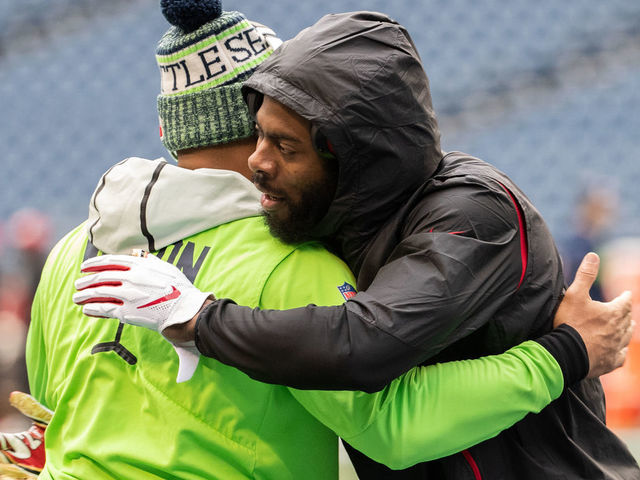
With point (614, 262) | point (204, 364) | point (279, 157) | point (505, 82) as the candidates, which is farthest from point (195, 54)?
point (505, 82)

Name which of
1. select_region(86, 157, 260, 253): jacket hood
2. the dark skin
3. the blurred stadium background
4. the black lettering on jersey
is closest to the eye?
the dark skin

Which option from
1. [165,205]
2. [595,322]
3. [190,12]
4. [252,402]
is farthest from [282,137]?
[595,322]

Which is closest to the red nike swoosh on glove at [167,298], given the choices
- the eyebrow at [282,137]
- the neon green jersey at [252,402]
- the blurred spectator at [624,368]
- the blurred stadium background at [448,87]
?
the neon green jersey at [252,402]

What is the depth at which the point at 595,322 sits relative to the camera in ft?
5.39

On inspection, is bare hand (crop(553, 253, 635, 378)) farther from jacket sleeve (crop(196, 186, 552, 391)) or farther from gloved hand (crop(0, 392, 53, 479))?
gloved hand (crop(0, 392, 53, 479))

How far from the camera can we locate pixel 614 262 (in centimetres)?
584

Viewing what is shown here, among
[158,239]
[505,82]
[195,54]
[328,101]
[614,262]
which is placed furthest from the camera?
[505,82]

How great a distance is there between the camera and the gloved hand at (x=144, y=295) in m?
1.43

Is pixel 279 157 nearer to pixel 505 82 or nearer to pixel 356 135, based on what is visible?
pixel 356 135

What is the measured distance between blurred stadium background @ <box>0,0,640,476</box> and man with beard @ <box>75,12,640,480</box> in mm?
5870

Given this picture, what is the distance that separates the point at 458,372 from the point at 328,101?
20.7 inches

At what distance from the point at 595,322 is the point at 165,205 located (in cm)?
85

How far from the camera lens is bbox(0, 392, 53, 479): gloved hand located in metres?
1.77

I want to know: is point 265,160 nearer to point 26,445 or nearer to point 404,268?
point 404,268
